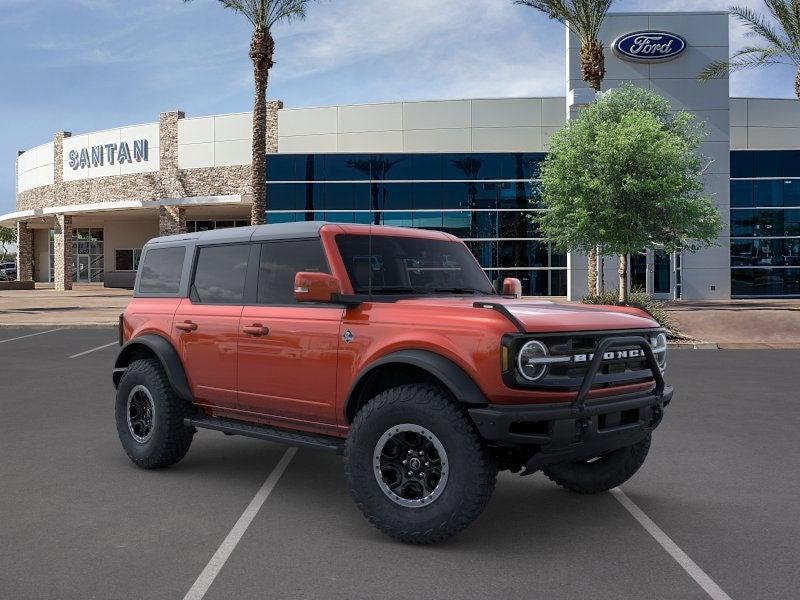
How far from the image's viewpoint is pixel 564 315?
15.5ft

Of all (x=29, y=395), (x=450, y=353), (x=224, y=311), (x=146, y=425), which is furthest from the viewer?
(x=29, y=395)

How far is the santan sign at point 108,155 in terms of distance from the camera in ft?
149

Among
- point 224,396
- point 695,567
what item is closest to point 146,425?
point 224,396

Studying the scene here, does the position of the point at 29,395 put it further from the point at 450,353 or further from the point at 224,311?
the point at 450,353

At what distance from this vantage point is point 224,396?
5961 millimetres

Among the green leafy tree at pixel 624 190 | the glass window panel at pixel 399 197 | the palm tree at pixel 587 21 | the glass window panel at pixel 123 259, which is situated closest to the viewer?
the green leafy tree at pixel 624 190

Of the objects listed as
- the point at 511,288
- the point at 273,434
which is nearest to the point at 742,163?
the point at 511,288

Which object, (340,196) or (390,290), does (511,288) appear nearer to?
(390,290)

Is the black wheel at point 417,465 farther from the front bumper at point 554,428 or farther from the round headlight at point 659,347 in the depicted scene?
the round headlight at point 659,347

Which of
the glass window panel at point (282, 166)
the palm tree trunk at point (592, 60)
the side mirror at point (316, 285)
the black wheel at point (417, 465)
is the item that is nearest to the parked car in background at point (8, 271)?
the glass window panel at point (282, 166)

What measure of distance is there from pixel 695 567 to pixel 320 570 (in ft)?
6.79

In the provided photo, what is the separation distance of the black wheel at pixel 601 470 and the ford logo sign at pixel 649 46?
32.0m

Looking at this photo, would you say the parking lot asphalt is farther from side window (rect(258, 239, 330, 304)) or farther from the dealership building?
the dealership building

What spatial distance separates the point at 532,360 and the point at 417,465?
951 mm
